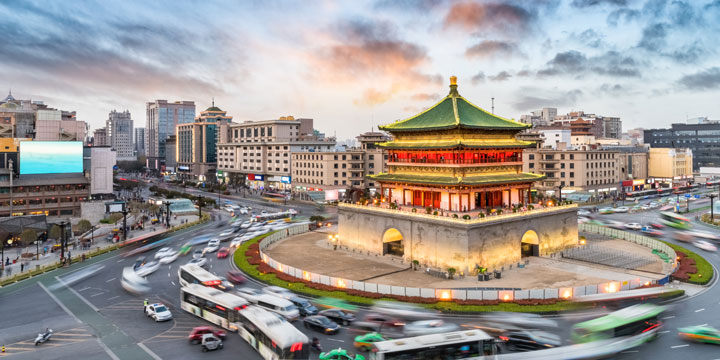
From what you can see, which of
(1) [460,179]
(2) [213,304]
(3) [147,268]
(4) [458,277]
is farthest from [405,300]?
(3) [147,268]

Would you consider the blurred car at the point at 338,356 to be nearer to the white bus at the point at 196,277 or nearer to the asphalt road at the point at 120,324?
the asphalt road at the point at 120,324

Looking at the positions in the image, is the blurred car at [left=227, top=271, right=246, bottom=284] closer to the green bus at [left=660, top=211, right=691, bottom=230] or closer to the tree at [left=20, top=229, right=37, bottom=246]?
the tree at [left=20, top=229, right=37, bottom=246]

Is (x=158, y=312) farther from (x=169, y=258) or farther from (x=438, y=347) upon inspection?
(x=169, y=258)

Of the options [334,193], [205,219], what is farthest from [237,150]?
[205,219]

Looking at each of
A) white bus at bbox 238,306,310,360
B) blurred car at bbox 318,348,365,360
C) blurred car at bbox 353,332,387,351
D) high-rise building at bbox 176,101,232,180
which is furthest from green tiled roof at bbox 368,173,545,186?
high-rise building at bbox 176,101,232,180

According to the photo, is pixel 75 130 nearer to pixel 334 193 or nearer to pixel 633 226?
pixel 334 193

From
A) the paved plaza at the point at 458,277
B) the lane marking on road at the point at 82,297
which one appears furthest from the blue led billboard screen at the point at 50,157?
the paved plaza at the point at 458,277

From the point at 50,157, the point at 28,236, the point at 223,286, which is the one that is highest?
the point at 50,157
